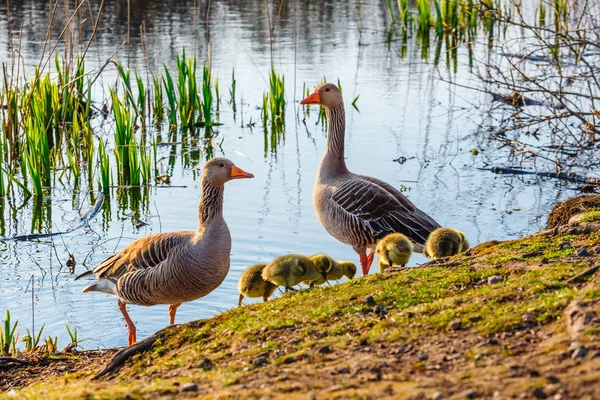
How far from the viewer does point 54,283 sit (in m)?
9.28

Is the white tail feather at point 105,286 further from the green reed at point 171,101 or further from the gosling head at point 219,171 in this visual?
the green reed at point 171,101

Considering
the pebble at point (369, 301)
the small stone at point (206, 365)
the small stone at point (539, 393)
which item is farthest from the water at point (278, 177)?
the small stone at point (539, 393)

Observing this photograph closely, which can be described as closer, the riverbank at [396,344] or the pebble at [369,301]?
the riverbank at [396,344]

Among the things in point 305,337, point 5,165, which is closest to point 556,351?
point 305,337

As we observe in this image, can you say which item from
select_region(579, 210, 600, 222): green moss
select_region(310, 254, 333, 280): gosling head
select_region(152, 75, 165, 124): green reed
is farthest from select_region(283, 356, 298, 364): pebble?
select_region(152, 75, 165, 124): green reed

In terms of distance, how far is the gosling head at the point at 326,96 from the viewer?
405 inches

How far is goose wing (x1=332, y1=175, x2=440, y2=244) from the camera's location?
895 centimetres

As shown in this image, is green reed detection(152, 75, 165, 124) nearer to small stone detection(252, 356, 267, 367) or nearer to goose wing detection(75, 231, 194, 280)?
goose wing detection(75, 231, 194, 280)

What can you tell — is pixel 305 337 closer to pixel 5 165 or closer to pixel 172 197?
pixel 172 197

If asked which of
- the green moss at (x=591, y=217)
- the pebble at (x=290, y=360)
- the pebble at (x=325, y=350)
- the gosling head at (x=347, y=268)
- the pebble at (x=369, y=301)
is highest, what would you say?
the green moss at (x=591, y=217)

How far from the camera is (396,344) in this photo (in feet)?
15.5

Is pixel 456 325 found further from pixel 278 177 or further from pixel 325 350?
pixel 278 177

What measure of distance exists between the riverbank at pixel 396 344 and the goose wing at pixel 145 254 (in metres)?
1.04

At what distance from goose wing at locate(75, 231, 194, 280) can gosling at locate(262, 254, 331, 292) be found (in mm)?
968
